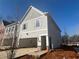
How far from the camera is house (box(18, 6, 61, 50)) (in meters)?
20.4

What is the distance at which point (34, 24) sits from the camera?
22.2 m

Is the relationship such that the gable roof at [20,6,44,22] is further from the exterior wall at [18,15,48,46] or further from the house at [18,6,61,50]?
the exterior wall at [18,15,48,46]

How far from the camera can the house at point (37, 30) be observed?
2038cm

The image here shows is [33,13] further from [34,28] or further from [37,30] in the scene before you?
[37,30]

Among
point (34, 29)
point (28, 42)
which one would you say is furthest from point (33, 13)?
point (28, 42)

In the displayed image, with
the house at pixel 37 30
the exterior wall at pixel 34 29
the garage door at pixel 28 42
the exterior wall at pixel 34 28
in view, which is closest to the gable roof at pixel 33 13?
the house at pixel 37 30

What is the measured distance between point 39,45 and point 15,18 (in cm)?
1347

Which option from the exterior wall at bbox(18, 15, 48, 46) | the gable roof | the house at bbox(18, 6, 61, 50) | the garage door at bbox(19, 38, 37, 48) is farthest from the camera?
the garage door at bbox(19, 38, 37, 48)

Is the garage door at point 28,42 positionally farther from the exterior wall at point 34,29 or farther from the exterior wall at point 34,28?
the exterior wall at point 34,28

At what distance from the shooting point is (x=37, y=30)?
21.5 meters

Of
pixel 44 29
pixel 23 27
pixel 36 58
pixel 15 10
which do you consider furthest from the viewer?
pixel 23 27

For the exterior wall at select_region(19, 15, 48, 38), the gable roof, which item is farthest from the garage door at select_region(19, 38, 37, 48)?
the gable roof

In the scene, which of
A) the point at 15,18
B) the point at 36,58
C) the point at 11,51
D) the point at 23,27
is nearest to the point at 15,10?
the point at 15,18

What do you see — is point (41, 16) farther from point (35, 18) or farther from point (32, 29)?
point (32, 29)
